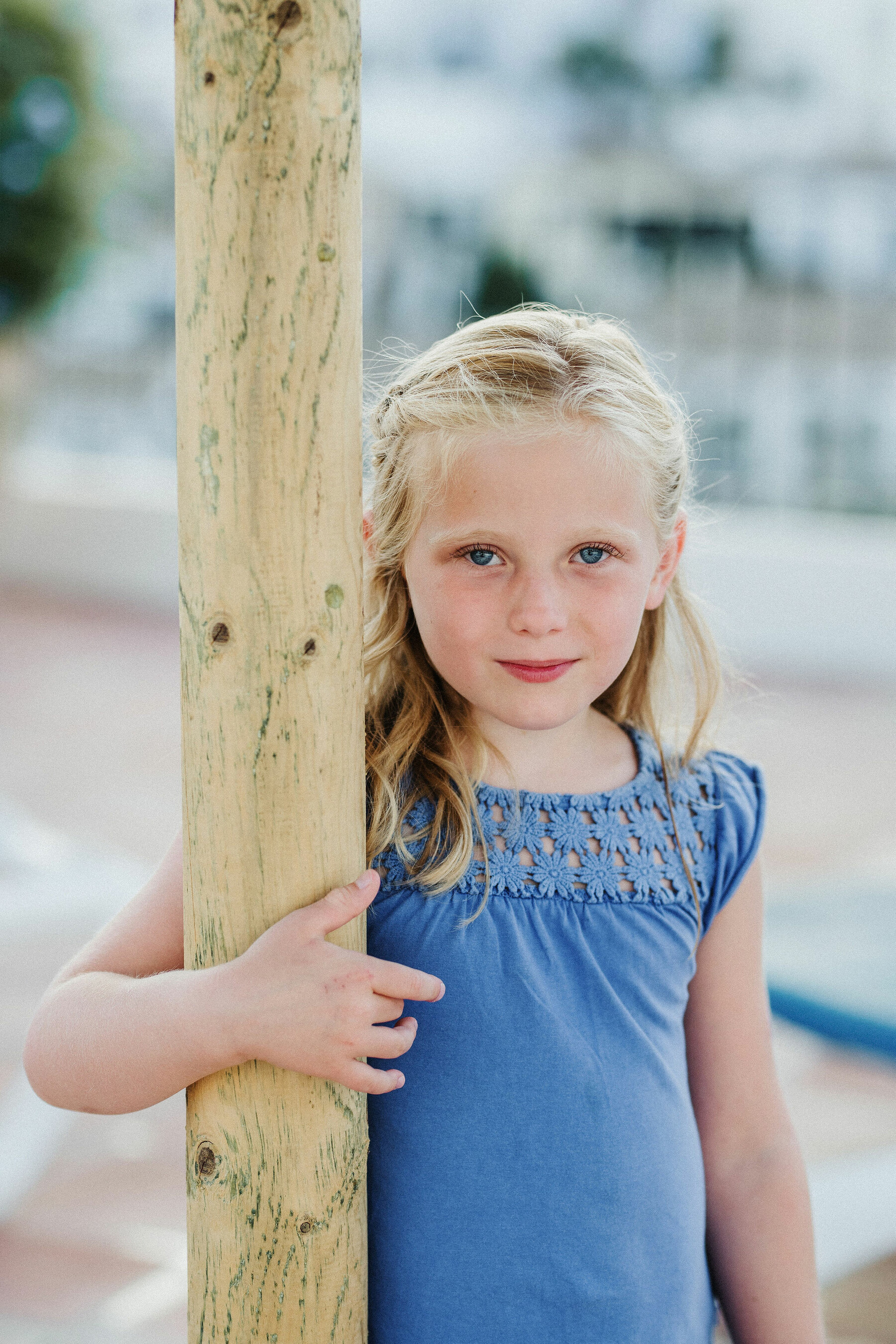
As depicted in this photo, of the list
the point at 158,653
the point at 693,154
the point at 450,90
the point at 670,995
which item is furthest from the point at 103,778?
the point at 450,90

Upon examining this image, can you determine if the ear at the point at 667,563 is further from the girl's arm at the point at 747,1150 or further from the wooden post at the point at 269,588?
the wooden post at the point at 269,588

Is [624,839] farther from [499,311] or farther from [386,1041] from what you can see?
[499,311]

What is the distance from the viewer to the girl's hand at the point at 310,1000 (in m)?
0.84

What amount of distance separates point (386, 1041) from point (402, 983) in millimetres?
40

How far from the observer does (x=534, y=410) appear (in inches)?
40.1

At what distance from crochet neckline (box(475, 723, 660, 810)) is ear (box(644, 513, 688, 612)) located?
5.4 inches

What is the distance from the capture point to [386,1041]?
2.86ft

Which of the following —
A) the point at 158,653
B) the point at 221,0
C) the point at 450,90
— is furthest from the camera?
the point at 450,90

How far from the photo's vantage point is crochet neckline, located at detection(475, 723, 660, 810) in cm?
109

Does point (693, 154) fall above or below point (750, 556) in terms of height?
above

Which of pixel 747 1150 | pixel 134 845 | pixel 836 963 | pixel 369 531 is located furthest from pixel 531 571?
pixel 134 845

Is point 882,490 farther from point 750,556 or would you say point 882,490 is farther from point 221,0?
point 221,0

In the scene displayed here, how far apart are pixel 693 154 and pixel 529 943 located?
11.2 metres

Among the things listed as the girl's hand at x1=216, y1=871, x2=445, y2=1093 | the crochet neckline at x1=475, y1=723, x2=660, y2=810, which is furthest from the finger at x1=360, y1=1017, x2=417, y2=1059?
the crochet neckline at x1=475, y1=723, x2=660, y2=810
